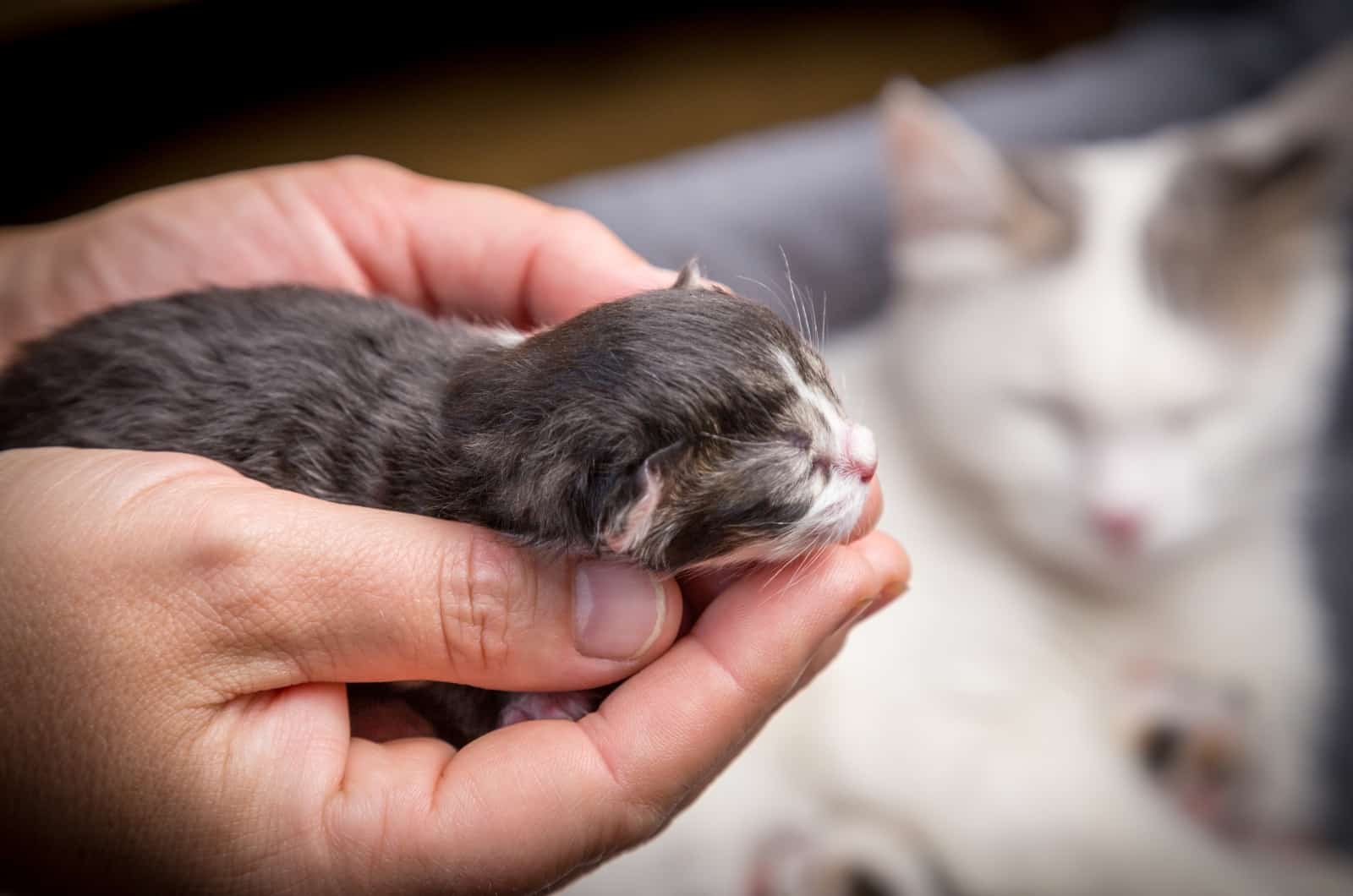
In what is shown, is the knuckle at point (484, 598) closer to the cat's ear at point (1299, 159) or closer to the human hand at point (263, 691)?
the human hand at point (263, 691)

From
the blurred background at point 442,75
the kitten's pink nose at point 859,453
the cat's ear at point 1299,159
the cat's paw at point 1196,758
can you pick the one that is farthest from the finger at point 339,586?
the blurred background at point 442,75

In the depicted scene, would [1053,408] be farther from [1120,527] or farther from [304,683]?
[304,683]

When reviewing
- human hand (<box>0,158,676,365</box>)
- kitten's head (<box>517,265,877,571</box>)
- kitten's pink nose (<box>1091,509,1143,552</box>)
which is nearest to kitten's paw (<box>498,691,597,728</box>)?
kitten's head (<box>517,265,877,571</box>)

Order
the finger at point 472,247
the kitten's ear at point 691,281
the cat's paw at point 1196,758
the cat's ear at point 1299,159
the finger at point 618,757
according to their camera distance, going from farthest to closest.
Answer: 1. the cat's paw at point 1196,758
2. the cat's ear at point 1299,159
3. the finger at point 472,247
4. the kitten's ear at point 691,281
5. the finger at point 618,757

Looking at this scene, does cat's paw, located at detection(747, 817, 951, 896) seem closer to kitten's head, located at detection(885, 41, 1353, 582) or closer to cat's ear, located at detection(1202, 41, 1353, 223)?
kitten's head, located at detection(885, 41, 1353, 582)

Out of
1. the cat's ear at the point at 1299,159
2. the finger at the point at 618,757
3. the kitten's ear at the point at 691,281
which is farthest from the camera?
the cat's ear at the point at 1299,159

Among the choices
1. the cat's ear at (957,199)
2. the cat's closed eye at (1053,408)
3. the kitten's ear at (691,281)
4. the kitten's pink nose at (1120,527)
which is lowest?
the kitten's pink nose at (1120,527)

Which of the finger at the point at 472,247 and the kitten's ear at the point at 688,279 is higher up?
the kitten's ear at the point at 688,279

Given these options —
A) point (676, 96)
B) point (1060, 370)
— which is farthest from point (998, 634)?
point (676, 96)
